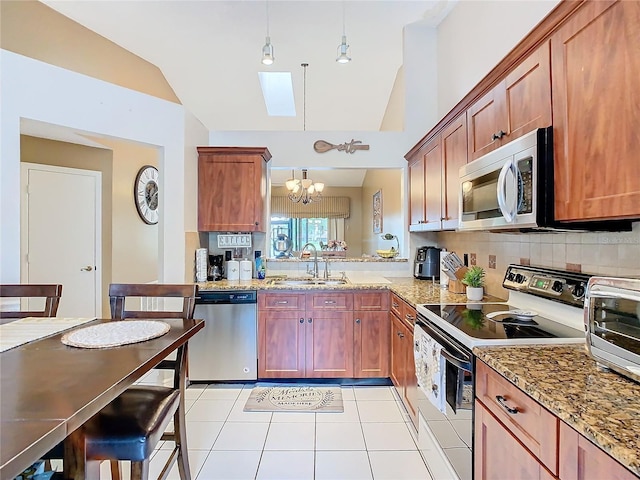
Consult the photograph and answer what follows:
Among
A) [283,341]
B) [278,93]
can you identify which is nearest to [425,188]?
[283,341]

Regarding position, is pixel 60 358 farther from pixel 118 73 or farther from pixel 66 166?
pixel 118 73

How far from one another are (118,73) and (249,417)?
12.8 feet

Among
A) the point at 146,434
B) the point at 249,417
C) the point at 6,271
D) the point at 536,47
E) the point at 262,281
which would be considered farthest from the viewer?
the point at 262,281

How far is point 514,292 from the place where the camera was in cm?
209

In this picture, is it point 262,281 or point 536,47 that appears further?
point 262,281

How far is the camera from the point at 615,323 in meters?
1.05

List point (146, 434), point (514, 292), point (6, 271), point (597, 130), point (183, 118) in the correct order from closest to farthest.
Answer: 1. point (597, 130)
2. point (146, 434)
3. point (514, 292)
4. point (6, 271)
5. point (183, 118)

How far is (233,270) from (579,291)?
277 centimetres

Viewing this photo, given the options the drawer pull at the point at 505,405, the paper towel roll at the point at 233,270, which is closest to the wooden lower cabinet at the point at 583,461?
the drawer pull at the point at 505,405

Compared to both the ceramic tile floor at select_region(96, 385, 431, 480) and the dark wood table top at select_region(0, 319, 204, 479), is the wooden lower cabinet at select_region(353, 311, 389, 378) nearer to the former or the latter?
the ceramic tile floor at select_region(96, 385, 431, 480)

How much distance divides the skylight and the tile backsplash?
356 cm

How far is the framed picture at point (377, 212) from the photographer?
633 centimetres

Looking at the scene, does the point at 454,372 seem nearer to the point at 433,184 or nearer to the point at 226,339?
the point at 433,184

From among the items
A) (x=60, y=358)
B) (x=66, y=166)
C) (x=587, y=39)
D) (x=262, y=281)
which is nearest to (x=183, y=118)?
(x=262, y=281)
